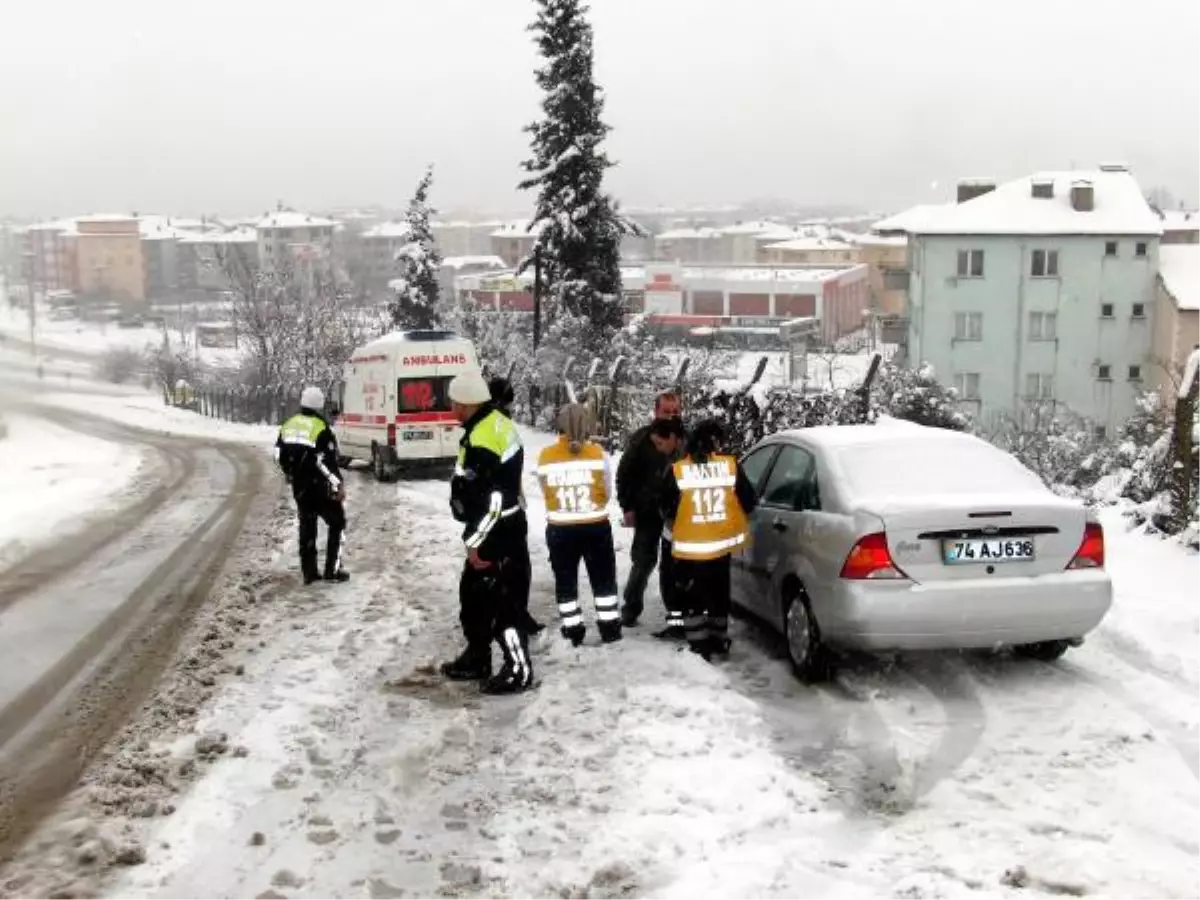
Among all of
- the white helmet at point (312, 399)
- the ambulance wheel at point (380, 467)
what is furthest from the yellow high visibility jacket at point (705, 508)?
the ambulance wheel at point (380, 467)

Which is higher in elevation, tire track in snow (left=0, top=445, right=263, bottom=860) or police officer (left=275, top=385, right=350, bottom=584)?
police officer (left=275, top=385, right=350, bottom=584)

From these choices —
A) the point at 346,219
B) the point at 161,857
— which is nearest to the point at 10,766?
the point at 161,857

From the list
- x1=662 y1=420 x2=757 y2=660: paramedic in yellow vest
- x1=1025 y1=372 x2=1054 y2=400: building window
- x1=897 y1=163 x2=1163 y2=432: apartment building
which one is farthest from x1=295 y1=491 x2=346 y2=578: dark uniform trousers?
x1=1025 y1=372 x2=1054 y2=400: building window

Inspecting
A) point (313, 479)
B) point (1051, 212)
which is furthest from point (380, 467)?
point (1051, 212)

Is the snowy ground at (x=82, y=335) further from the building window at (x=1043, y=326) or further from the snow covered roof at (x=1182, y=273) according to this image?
the snow covered roof at (x=1182, y=273)

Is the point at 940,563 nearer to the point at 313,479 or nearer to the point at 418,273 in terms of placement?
the point at 313,479

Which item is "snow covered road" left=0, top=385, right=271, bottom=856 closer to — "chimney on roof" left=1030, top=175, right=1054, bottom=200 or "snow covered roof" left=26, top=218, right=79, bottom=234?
"chimney on roof" left=1030, top=175, right=1054, bottom=200

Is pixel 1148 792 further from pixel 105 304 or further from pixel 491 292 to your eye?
pixel 105 304

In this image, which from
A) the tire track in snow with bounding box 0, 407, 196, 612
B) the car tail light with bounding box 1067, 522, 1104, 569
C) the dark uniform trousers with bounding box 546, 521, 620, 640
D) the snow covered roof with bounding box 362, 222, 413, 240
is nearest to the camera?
the car tail light with bounding box 1067, 522, 1104, 569

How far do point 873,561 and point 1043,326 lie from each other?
5124 cm

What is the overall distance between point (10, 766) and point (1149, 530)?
345 inches

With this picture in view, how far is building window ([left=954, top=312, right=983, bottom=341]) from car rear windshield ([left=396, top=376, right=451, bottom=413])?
39.2 meters

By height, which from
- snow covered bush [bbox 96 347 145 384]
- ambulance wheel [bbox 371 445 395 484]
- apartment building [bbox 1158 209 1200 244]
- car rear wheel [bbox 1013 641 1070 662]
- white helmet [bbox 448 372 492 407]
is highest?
apartment building [bbox 1158 209 1200 244]

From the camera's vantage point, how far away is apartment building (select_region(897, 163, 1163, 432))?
52688 mm
